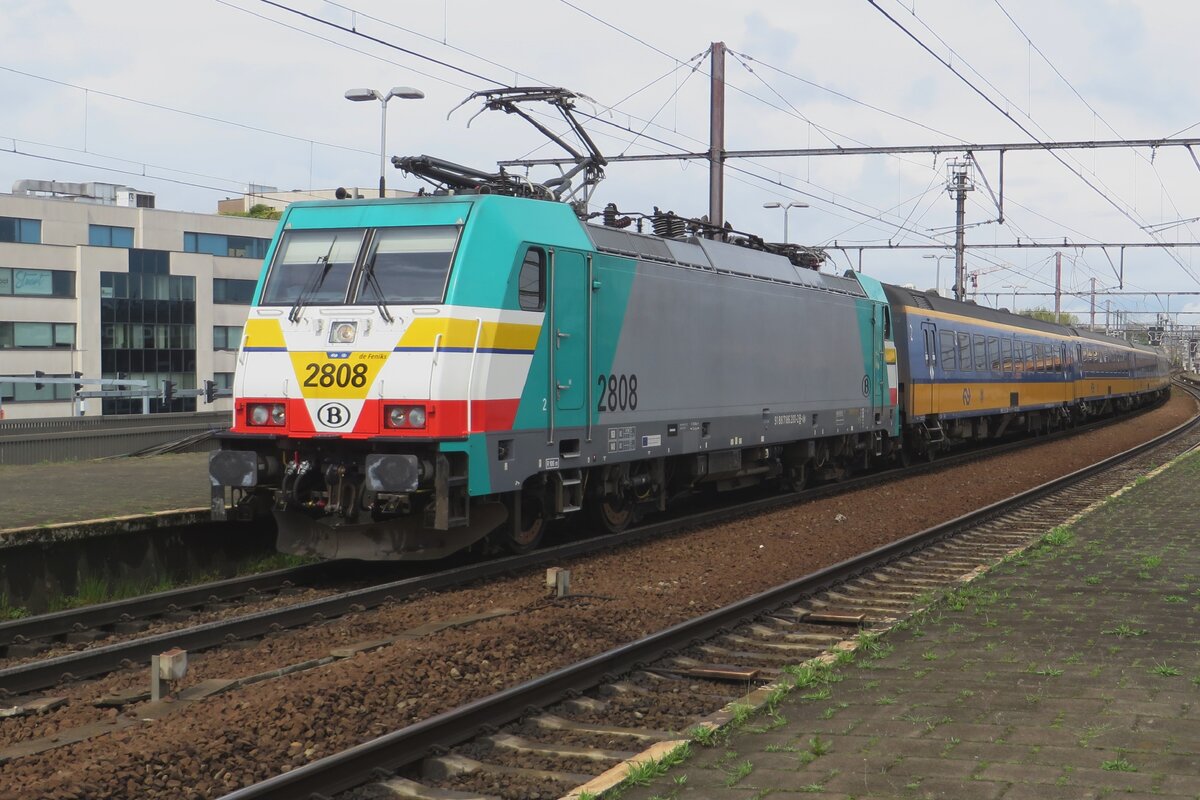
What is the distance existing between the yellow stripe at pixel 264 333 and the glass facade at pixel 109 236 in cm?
4777

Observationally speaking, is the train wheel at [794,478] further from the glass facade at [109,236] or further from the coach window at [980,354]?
the glass facade at [109,236]

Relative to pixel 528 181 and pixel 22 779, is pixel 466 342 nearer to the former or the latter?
pixel 528 181

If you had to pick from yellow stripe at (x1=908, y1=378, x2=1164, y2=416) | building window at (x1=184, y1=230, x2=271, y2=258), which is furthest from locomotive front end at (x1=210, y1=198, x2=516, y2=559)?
building window at (x1=184, y1=230, x2=271, y2=258)

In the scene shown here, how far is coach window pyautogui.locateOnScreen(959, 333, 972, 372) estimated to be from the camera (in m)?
27.1

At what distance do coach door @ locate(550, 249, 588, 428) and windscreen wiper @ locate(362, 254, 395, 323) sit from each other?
5.34ft

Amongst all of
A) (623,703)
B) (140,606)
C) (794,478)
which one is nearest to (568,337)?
(140,606)

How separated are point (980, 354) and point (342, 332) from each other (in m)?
21.1

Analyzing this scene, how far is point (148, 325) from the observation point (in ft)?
175

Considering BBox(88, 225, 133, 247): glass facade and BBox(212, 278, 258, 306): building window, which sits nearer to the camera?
BBox(88, 225, 133, 247): glass facade

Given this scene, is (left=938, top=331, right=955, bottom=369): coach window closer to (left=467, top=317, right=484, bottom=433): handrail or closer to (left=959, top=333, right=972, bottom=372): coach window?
(left=959, top=333, right=972, bottom=372): coach window

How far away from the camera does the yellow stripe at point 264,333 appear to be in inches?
435

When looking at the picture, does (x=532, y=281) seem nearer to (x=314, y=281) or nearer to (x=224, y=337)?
(x=314, y=281)

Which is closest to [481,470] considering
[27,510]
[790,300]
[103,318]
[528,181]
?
[528,181]

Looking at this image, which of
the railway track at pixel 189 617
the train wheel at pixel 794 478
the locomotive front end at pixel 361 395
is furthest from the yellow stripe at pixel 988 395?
the locomotive front end at pixel 361 395
